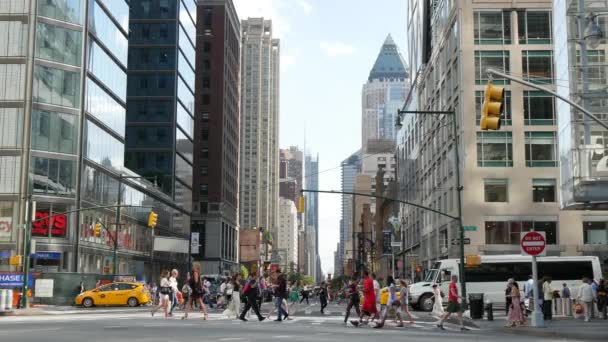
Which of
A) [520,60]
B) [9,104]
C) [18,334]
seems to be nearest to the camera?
[18,334]

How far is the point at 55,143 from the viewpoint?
58.4 meters

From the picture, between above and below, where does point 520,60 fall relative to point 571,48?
above

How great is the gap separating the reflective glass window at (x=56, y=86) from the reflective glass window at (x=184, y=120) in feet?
131

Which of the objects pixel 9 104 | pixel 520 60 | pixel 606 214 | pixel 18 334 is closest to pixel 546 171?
pixel 606 214

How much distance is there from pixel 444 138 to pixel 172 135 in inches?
1593

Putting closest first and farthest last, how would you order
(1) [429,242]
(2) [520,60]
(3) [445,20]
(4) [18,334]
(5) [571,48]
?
(4) [18,334]
(5) [571,48]
(2) [520,60]
(3) [445,20]
(1) [429,242]

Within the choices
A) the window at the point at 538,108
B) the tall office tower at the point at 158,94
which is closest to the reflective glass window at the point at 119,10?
the tall office tower at the point at 158,94

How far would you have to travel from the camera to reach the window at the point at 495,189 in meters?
60.5

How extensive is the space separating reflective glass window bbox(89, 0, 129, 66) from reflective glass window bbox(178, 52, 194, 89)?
25.6 m

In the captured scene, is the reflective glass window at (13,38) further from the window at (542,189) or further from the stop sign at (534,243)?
the stop sign at (534,243)

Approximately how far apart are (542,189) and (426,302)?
21.9 metres

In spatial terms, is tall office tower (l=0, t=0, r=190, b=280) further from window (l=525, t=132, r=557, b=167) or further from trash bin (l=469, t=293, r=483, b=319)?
window (l=525, t=132, r=557, b=167)

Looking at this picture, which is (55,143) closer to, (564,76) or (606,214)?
(564,76)

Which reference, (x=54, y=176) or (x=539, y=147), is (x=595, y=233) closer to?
(x=539, y=147)
